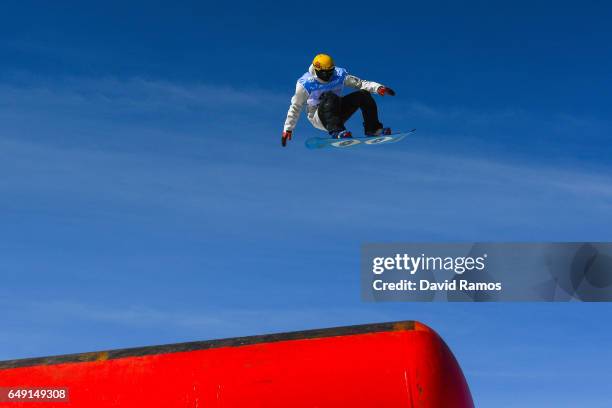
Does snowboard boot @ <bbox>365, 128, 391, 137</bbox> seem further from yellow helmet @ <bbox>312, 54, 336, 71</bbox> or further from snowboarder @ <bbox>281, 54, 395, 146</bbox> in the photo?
yellow helmet @ <bbox>312, 54, 336, 71</bbox>

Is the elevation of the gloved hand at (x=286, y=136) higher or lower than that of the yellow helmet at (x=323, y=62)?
lower

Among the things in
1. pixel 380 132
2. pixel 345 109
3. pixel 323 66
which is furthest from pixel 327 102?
pixel 380 132

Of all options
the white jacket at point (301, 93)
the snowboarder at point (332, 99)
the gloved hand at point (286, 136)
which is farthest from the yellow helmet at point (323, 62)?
the gloved hand at point (286, 136)

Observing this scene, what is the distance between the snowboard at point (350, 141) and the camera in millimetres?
18562

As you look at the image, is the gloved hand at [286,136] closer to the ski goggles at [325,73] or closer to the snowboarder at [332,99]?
the snowboarder at [332,99]

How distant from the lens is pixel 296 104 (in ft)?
59.8

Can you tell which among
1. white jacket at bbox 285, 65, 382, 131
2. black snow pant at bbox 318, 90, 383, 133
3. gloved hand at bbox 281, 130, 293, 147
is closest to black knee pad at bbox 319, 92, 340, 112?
black snow pant at bbox 318, 90, 383, 133

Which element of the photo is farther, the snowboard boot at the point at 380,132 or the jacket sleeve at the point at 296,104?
the snowboard boot at the point at 380,132

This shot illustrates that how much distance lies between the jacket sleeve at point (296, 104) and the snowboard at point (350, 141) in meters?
0.93

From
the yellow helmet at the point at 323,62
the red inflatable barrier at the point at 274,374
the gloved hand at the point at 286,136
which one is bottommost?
the red inflatable barrier at the point at 274,374

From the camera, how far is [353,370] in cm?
845

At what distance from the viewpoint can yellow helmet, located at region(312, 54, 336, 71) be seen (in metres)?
17.8

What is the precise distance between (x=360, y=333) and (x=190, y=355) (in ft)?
6.24

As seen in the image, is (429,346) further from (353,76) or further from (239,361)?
(353,76)
